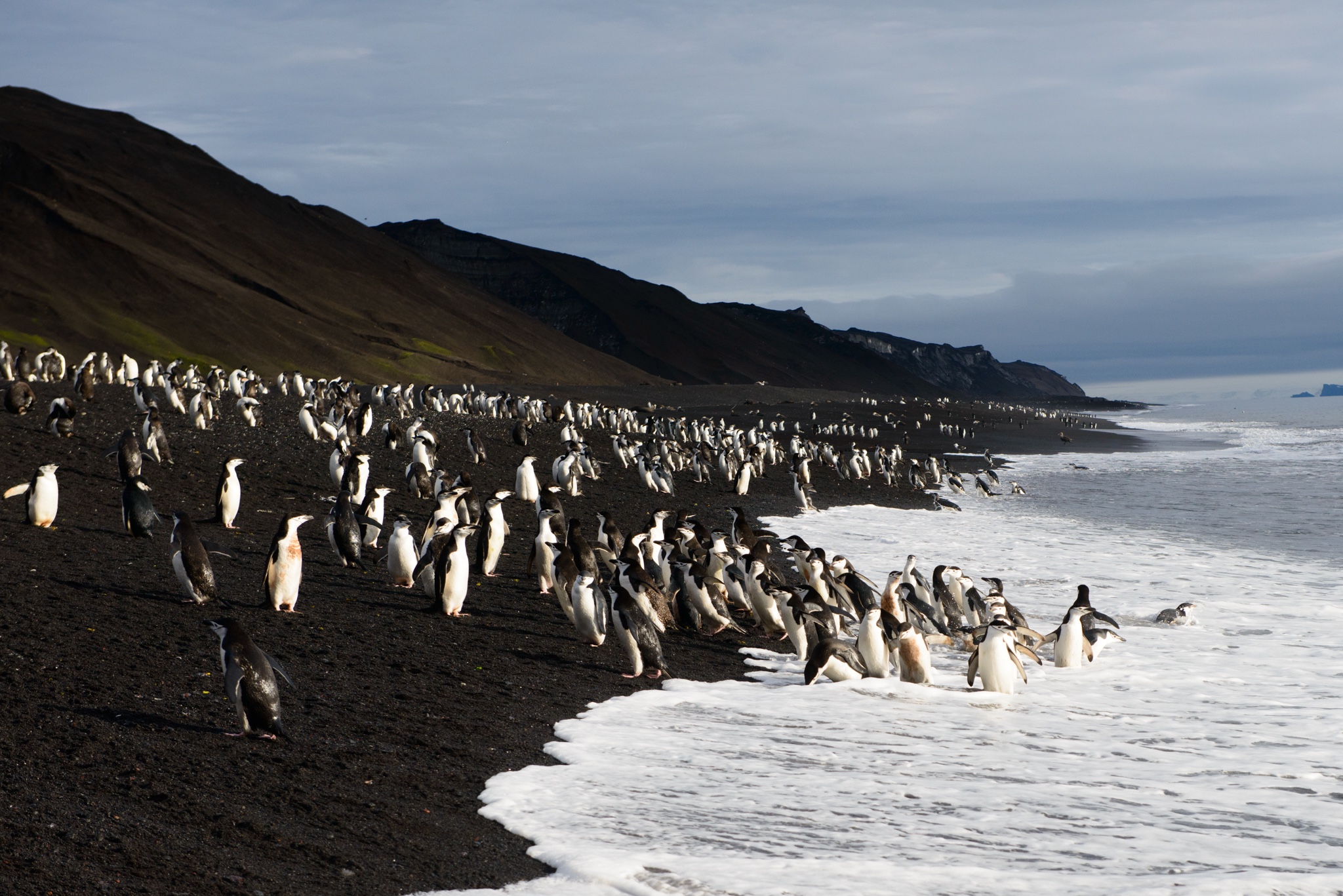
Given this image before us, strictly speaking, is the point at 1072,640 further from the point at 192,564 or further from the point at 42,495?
the point at 42,495

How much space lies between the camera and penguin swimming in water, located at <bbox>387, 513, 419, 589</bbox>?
12695mm

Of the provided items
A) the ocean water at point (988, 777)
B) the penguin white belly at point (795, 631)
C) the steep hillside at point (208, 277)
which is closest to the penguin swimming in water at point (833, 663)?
the ocean water at point (988, 777)

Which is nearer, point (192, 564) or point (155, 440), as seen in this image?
point (192, 564)

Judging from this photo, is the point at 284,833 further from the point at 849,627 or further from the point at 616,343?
the point at 616,343

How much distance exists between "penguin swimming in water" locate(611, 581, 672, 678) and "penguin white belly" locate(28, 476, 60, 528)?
7.06 meters

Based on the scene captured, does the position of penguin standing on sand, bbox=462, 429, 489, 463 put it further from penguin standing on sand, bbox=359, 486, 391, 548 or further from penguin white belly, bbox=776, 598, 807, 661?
penguin white belly, bbox=776, 598, 807, 661

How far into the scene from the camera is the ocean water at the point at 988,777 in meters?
5.93

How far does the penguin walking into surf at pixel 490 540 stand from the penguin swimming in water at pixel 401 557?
134 centimetres

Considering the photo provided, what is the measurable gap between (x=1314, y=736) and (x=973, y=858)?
14.8ft

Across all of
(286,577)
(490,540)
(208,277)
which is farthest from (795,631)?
(208,277)

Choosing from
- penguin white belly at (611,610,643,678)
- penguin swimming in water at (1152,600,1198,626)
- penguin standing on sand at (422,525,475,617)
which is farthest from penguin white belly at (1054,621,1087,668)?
penguin standing on sand at (422,525,475,617)

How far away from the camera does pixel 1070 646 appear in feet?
37.3

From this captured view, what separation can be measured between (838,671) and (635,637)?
194 cm

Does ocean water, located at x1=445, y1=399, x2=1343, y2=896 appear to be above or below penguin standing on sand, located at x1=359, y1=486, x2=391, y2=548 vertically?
below
